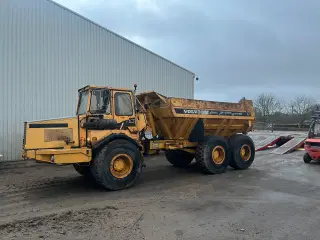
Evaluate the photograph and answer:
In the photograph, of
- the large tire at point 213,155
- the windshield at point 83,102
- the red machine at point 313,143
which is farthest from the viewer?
the red machine at point 313,143

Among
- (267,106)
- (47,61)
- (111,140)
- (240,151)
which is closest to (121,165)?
(111,140)

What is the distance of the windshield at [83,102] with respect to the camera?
8.00 metres

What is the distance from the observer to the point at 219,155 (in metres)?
10.4

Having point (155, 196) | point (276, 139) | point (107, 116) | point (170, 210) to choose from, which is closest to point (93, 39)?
point (107, 116)

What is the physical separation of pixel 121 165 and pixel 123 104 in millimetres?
1638

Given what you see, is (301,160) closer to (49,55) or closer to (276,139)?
(276,139)

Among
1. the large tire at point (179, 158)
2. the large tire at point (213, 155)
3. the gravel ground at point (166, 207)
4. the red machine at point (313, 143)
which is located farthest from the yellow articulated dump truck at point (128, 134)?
the red machine at point (313, 143)

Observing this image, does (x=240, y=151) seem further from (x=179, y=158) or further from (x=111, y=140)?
Result: (x=111, y=140)

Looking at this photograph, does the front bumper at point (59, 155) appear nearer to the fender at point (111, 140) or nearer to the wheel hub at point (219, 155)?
the fender at point (111, 140)

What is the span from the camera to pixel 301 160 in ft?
45.5

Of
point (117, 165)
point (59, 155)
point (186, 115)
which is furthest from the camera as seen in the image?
point (186, 115)

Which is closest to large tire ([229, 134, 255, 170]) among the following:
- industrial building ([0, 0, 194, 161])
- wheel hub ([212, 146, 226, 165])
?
wheel hub ([212, 146, 226, 165])

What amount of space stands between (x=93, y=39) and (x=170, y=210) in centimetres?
1120

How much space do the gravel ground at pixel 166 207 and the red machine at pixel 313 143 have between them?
2676 millimetres
